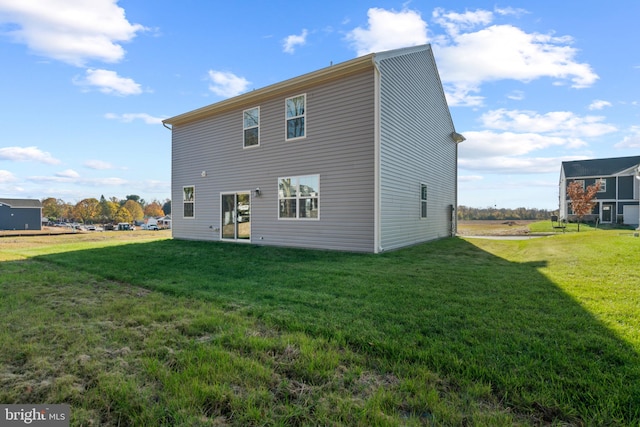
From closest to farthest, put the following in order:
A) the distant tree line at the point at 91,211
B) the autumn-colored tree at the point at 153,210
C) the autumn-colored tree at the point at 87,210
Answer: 1. the autumn-colored tree at the point at 87,210
2. the distant tree line at the point at 91,211
3. the autumn-colored tree at the point at 153,210

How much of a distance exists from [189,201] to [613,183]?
3371cm

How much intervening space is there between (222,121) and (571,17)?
11452 millimetres

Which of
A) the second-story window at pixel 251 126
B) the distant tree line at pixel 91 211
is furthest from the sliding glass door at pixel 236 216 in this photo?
the distant tree line at pixel 91 211

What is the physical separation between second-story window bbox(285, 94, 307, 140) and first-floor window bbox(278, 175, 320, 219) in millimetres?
1446

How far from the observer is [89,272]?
639 cm

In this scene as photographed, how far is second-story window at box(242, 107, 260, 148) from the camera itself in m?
10.9

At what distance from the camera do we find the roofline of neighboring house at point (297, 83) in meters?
8.30

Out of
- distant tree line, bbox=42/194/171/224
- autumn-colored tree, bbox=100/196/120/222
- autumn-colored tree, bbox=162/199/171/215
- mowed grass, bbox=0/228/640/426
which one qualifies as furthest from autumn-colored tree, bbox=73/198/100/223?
mowed grass, bbox=0/228/640/426

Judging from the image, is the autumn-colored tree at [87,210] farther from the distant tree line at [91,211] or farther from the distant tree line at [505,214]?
the distant tree line at [505,214]

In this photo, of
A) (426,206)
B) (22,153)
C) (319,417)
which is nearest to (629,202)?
(426,206)

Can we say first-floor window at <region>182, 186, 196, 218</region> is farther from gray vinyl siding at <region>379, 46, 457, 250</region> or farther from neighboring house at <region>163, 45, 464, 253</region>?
gray vinyl siding at <region>379, 46, 457, 250</region>

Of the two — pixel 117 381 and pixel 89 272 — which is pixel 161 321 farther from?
pixel 89 272

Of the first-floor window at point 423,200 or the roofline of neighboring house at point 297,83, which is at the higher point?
the roofline of neighboring house at point 297,83

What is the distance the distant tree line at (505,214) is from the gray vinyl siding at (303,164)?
30974 mm
